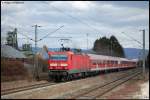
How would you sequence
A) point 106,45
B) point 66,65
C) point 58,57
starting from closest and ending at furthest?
point 66,65 → point 58,57 → point 106,45

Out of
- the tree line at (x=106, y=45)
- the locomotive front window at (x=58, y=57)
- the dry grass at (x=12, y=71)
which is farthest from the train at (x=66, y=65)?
the tree line at (x=106, y=45)

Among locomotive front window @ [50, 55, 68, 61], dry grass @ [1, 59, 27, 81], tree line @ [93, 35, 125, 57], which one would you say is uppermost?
tree line @ [93, 35, 125, 57]

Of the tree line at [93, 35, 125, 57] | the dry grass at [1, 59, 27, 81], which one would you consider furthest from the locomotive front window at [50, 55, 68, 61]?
the tree line at [93, 35, 125, 57]

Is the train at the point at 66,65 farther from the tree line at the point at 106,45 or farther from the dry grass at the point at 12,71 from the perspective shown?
the tree line at the point at 106,45

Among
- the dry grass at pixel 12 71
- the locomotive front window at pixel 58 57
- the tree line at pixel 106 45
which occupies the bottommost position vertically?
the dry grass at pixel 12 71

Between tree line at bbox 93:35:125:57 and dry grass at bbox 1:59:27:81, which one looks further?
tree line at bbox 93:35:125:57

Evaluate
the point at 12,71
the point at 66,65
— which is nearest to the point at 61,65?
the point at 66,65

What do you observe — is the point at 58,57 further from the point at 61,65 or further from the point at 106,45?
the point at 106,45

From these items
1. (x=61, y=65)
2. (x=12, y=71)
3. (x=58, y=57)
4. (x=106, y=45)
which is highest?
(x=106, y=45)

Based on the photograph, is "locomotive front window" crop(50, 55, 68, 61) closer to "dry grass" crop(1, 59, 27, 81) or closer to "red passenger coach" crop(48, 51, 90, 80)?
"red passenger coach" crop(48, 51, 90, 80)

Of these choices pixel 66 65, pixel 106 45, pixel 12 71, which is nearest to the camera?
pixel 66 65

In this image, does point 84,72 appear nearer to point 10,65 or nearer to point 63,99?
point 10,65

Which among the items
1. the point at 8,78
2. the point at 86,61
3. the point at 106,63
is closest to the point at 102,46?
the point at 106,63

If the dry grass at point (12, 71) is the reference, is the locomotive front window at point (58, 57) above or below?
above
